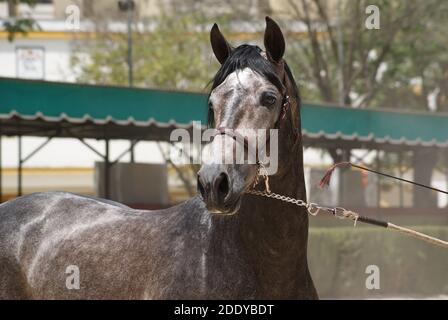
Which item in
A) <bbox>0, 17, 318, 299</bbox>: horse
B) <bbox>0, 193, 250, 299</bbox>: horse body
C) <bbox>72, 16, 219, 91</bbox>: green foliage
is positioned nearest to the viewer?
<bbox>0, 17, 318, 299</bbox>: horse

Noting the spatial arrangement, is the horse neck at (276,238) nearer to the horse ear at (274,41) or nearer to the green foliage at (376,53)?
the horse ear at (274,41)

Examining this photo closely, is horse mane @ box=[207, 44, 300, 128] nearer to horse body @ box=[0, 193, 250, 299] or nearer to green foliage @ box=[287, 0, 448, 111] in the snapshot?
horse body @ box=[0, 193, 250, 299]

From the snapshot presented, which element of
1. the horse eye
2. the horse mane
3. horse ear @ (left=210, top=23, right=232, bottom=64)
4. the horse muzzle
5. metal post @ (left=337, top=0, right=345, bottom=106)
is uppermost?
→ metal post @ (left=337, top=0, right=345, bottom=106)

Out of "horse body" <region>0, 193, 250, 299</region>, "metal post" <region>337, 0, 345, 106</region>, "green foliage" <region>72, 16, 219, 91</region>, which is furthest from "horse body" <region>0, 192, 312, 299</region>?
"green foliage" <region>72, 16, 219, 91</region>

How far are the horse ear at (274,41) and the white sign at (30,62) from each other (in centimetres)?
2940

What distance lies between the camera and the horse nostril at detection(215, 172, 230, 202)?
13.4ft

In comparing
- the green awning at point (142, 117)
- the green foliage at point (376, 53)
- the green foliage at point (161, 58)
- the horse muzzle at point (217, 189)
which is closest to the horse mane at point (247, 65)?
the horse muzzle at point (217, 189)

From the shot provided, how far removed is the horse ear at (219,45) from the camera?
4832 mm

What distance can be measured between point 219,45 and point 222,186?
104 centimetres

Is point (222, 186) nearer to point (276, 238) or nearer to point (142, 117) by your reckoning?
point (276, 238)

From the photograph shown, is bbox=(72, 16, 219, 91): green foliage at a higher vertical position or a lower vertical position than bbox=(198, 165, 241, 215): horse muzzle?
higher

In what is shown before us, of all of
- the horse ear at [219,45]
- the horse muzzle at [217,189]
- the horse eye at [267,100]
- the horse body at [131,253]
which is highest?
the horse ear at [219,45]

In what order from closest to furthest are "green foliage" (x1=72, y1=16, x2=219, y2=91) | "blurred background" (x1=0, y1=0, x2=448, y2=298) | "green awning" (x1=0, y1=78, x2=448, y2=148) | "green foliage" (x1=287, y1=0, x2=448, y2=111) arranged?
"green awning" (x1=0, y1=78, x2=448, y2=148) < "blurred background" (x1=0, y1=0, x2=448, y2=298) < "green foliage" (x1=287, y1=0, x2=448, y2=111) < "green foliage" (x1=72, y1=16, x2=219, y2=91)

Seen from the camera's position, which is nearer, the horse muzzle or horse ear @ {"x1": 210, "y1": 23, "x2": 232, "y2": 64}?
the horse muzzle
